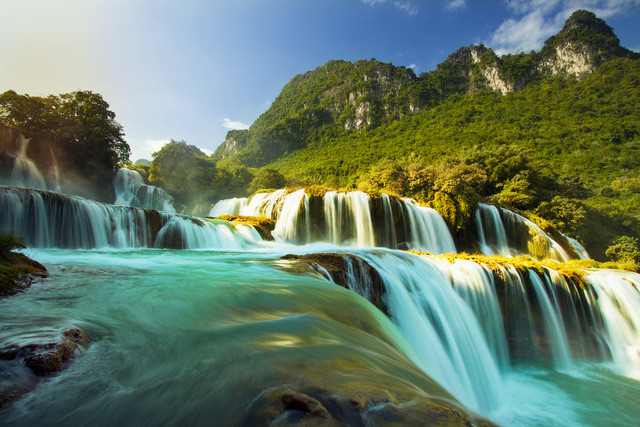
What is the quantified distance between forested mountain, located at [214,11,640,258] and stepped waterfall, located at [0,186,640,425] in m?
10.8

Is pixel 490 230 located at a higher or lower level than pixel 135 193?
lower

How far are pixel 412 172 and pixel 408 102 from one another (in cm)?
6997

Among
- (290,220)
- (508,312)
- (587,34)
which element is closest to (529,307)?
(508,312)

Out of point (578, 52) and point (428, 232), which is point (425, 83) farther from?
point (428, 232)

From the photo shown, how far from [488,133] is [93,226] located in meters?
57.8

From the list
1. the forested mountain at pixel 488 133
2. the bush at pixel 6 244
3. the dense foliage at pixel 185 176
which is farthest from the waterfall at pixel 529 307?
the dense foliage at pixel 185 176

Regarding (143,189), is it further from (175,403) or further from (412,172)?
(175,403)

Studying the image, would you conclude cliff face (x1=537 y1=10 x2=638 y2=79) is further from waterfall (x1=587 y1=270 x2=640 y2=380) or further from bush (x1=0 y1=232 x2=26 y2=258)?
bush (x1=0 y1=232 x2=26 y2=258)

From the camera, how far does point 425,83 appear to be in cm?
8562

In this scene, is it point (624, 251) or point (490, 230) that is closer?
point (624, 251)

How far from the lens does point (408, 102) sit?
79.3 m

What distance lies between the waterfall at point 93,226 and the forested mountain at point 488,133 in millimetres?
15734

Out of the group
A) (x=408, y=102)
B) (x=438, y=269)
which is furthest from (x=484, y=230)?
(x=408, y=102)

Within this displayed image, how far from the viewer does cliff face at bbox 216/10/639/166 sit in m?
74.9
